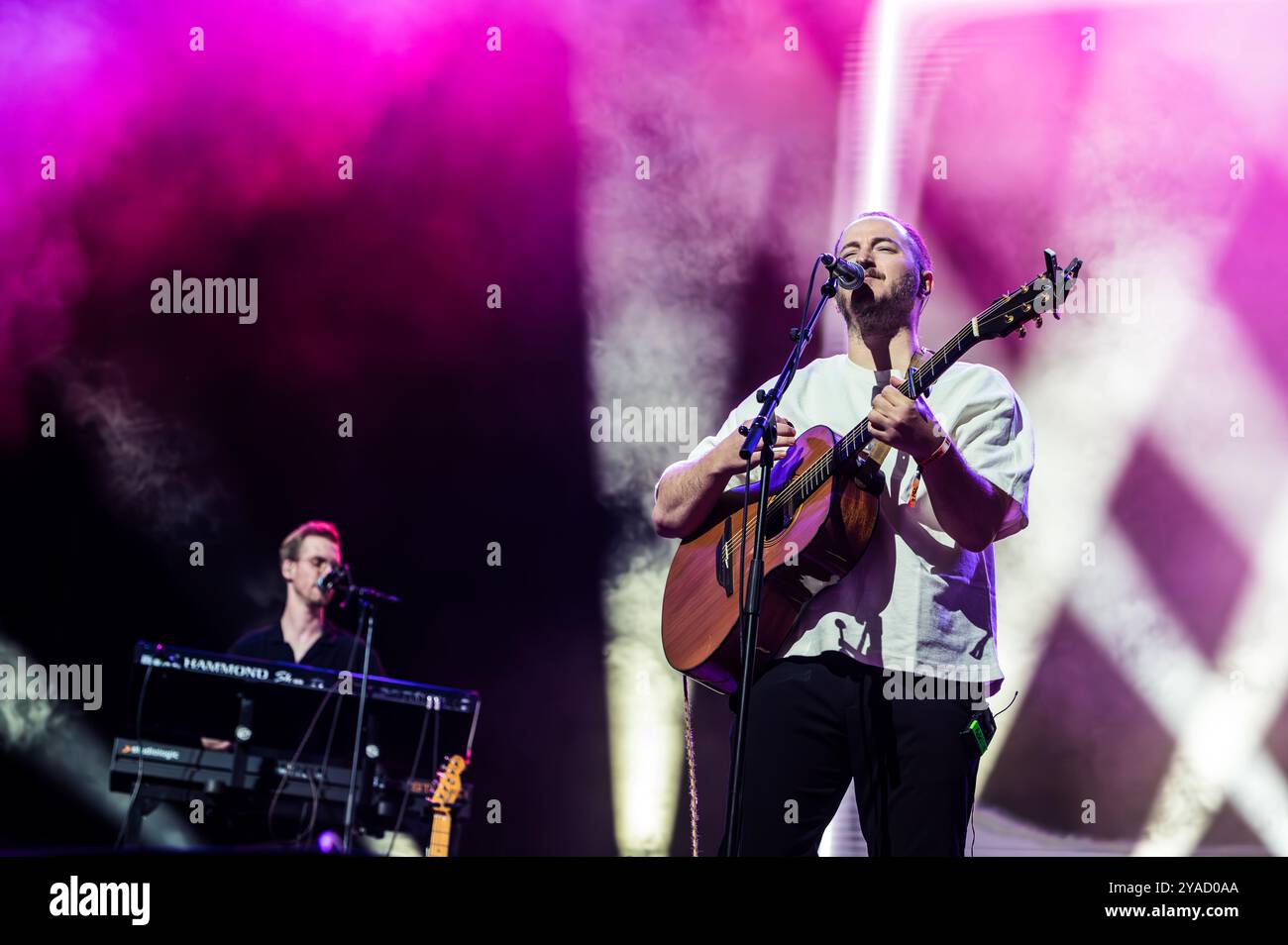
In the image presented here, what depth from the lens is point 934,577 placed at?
277cm

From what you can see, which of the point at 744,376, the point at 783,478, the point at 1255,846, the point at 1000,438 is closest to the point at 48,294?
the point at 744,376

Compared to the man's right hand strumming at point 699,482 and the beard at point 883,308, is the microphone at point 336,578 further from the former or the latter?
the beard at point 883,308

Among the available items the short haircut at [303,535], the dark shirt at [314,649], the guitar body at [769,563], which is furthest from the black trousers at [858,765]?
the short haircut at [303,535]

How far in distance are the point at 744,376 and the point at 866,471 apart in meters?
2.37

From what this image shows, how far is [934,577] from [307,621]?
3.36 metres

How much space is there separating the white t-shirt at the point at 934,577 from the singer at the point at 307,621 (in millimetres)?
2923

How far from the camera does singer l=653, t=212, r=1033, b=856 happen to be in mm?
2607

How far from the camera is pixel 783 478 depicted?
3.14 metres

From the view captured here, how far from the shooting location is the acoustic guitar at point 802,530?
9.14 feet

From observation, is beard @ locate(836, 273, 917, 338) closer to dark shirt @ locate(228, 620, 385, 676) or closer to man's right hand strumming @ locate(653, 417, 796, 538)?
man's right hand strumming @ locate(653, 417, 796, 538)
